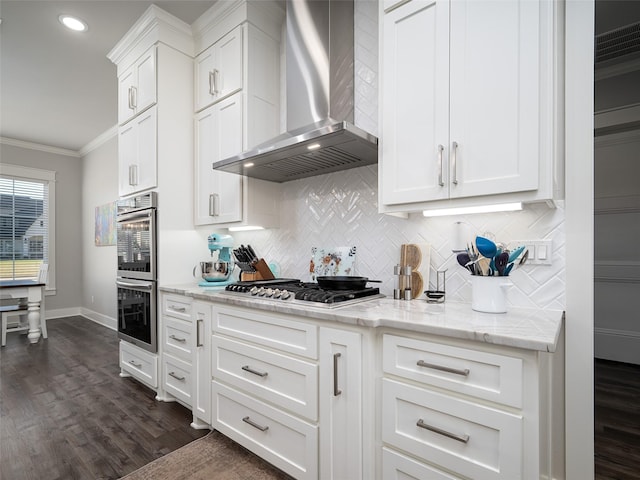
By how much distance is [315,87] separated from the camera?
2.14 metres

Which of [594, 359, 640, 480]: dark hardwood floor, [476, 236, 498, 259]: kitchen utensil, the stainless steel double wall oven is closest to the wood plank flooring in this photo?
[594, 359, 640, 480]: dark hardwood floor

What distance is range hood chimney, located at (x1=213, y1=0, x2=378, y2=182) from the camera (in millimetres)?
2031

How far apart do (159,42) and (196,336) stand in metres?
2.29

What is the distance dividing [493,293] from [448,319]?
0.93 ft

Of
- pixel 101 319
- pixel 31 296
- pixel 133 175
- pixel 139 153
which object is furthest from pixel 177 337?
pixel 101 319

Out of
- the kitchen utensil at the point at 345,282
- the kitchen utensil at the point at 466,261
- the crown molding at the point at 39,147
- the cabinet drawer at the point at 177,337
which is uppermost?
the crown molding at the point at 39,147

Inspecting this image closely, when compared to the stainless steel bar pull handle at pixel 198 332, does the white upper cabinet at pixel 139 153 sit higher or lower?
higher

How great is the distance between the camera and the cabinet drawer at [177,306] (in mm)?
2396

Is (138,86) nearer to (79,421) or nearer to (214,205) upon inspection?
(214,205)

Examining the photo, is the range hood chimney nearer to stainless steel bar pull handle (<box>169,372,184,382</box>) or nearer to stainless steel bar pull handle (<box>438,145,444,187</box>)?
stainless steel bar pull handle (<box>438,145,444,187</box>)

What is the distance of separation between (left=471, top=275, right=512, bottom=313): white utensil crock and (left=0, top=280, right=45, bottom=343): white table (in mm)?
5303

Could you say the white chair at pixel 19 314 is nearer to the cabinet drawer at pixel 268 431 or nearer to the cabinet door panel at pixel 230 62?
the cabinet drawer at pixel 268 431

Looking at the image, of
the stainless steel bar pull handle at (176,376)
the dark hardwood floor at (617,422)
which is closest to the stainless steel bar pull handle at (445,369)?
the dark hardwood floor at (617,422)

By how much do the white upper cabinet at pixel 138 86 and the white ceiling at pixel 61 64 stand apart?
290mm
